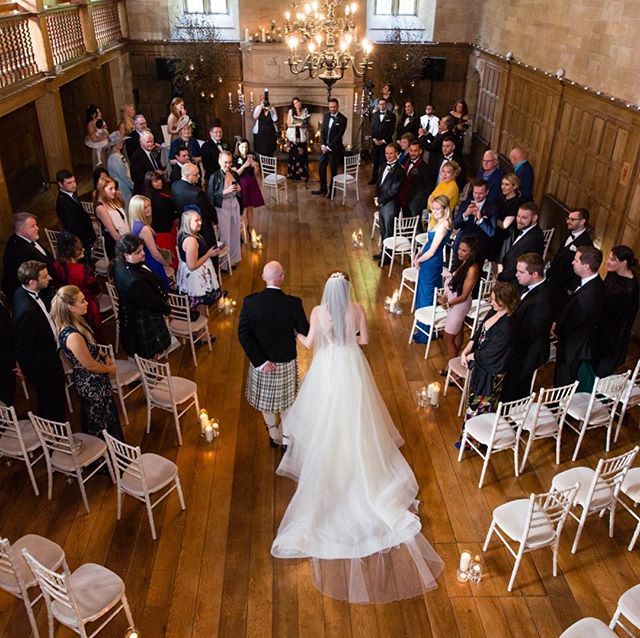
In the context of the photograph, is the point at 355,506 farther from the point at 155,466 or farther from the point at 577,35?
the point at 577,35

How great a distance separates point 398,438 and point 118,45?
11.5m

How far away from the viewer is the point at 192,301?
22.5ft

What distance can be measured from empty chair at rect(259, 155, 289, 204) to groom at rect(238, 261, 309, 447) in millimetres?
6479

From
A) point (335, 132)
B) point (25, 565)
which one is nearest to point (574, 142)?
point (335, 132)

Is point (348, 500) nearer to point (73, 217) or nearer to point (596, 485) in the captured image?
point (596, 485)

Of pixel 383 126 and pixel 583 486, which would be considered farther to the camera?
pixel 383 126

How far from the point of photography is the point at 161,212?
7297 millimetres

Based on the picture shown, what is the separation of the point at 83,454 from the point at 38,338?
40.9 inches

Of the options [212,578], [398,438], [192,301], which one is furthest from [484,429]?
[192,301]

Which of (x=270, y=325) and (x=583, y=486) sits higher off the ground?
(x=270, y=325)

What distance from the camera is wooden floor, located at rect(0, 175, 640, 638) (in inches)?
159

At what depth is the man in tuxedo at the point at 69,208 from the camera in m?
6.93

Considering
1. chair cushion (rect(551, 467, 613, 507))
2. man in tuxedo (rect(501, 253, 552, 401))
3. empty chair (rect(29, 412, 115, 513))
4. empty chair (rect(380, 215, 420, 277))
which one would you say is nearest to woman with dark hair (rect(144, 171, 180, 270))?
empty chair (rect(380, 215, 420, 277))

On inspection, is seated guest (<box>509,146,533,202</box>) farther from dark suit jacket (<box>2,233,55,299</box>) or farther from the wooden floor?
dark suit jacket (<box>2,233,55,299</box>)
